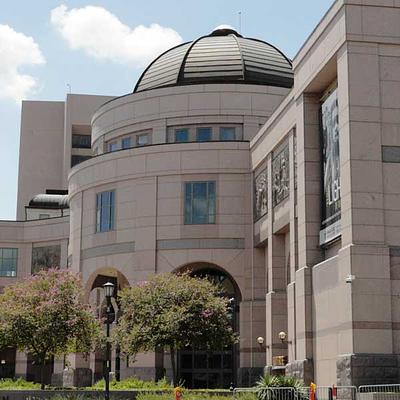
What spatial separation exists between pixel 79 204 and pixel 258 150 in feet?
42.4

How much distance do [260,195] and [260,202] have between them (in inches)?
14.1

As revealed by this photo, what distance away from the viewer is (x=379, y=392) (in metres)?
25.9

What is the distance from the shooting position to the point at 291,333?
36438mm

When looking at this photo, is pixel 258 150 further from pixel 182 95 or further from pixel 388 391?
pixel 388 391

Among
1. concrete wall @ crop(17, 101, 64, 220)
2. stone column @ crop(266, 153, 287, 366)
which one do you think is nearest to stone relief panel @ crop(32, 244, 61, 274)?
stone column @ crop(266, 153, 287, 366)

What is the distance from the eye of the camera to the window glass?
2138 inches

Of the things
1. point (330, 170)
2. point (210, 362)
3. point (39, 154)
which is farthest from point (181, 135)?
point (39, 154)

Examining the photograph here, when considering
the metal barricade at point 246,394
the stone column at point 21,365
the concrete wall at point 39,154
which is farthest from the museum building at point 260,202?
the concrete wall at point 39,154

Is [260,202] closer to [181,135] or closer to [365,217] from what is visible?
[181,135]

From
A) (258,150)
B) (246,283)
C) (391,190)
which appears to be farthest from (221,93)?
(391,190)

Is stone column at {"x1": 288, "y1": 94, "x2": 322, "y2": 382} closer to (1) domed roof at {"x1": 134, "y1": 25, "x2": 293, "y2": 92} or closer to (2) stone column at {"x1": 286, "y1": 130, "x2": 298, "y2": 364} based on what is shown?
(2) stone column at {"x1": 286, "y1": 130, "x2": 298, "y2": 364}

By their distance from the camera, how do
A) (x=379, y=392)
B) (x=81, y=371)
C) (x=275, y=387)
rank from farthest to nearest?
(x=81, y=371)
(x=275, y=387)
(x=379, y=392)

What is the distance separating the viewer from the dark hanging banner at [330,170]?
3186cm

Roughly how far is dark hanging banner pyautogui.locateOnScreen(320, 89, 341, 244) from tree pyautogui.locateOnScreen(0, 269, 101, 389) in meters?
13.4
